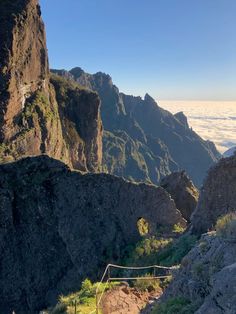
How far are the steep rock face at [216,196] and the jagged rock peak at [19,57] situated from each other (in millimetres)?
54567

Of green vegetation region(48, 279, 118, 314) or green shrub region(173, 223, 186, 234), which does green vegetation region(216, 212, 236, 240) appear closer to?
green vegetation region(48, 279, 118, 314)

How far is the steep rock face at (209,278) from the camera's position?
8180 millimetres

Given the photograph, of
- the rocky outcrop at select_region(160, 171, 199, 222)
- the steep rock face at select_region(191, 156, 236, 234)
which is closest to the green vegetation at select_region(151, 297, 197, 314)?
the steep rock face at select_region(191, 156, 236, 234)

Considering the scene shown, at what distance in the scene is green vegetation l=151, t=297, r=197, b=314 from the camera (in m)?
9.54

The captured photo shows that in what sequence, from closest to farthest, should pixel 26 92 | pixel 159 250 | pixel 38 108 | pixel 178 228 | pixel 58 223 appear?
pixel 159 250 → pixel 58 223 → pixel 178 228 → pixel 26 92 → pixel 38 108

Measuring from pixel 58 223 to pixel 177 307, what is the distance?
22622 millimetres

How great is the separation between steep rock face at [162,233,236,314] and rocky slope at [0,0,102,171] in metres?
57.0

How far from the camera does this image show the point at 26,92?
87188 mm

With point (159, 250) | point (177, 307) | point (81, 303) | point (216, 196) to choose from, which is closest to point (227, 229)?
point (177, 307)

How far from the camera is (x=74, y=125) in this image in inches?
4589

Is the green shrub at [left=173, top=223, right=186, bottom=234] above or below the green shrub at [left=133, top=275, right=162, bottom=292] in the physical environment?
below

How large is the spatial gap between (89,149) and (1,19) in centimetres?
4555

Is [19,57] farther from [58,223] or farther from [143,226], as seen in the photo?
[58,223]

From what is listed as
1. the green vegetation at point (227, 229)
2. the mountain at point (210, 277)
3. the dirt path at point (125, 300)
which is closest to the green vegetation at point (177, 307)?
the mountain at point (210, 277)
